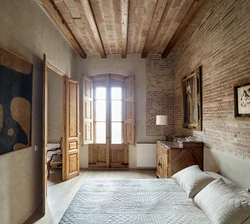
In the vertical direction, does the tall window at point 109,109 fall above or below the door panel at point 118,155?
above

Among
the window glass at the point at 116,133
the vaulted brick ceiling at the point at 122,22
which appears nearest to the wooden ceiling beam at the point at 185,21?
the vaulted brick ceiling at the point at 122,22

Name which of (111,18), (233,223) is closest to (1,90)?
(111,18)

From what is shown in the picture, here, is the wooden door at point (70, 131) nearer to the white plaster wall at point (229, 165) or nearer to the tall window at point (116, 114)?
the tall window at point (116, 114)

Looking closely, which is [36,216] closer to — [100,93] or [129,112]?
[129,112]

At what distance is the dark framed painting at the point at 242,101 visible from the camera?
2.38 m

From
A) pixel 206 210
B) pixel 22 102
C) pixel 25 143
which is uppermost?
pixel 22 102

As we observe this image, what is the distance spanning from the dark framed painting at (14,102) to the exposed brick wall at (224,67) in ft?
10.2

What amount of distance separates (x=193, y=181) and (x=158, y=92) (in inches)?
154

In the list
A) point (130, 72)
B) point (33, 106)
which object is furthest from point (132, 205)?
point (130, 72)

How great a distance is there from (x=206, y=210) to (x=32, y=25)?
11.9ft

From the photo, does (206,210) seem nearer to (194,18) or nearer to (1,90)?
(1,90)

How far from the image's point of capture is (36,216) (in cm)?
303

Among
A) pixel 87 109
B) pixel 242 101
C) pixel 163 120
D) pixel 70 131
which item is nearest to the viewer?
pixel 242 101

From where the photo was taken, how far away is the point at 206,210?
5.98 ft
